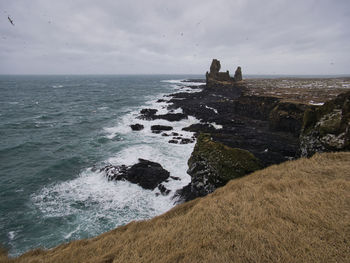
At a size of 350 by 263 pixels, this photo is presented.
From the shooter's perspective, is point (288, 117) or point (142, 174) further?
point (288, 117)

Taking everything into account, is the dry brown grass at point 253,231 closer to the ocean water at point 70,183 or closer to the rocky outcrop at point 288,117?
the ocean water at point 70,183

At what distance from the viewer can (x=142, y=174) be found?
16.5 m

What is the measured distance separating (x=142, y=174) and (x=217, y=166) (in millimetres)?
7908

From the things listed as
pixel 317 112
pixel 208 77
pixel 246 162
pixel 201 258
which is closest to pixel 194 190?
pixel 246 162

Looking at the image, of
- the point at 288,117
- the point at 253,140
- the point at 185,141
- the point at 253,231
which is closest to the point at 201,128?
the point at 185,141

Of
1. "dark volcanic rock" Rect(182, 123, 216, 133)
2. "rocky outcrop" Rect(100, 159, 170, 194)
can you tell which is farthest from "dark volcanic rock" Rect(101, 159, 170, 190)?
A: "dark volcanic rock" Rect(182, 123, 216, 133)

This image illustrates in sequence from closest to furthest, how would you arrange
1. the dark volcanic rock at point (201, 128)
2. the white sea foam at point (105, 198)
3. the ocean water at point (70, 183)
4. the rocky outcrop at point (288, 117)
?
the ocean water at point (70, 183)
the white sea foam at point (105, 198)
the rocky outcrop at point (288, 117)
the dark volcanic rock at point (201, 128)

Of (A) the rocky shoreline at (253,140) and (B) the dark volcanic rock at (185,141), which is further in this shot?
(B) the dark volcanic rock at (185,141)

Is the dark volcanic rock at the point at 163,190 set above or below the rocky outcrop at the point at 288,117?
below

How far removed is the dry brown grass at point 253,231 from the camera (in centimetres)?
443

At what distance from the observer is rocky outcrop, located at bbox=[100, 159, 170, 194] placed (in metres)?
15.5

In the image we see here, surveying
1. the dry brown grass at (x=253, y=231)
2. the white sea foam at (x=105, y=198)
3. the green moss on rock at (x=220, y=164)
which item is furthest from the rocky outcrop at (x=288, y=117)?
the dry brown grass at (x=253, y=231)

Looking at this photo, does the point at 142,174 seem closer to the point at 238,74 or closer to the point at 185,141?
the point at 185,141

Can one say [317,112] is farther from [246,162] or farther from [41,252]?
[41,252]
